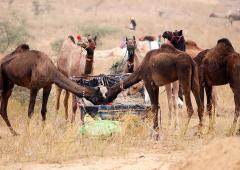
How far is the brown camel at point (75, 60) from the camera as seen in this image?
14.0 meters

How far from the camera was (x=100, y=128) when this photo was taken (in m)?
11.5

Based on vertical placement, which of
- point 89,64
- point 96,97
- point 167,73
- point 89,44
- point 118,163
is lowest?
point 118,163

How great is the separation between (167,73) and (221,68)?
114 cm

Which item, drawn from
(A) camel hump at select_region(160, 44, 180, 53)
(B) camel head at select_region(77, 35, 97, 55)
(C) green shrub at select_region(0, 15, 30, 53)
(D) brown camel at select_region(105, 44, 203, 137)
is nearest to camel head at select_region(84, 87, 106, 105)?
(D) brown camel at select_region(105, 44, 203, 137)

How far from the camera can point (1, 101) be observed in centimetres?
1363

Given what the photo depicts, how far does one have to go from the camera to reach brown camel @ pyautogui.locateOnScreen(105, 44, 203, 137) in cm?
1112

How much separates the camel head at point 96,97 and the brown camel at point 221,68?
2.01m

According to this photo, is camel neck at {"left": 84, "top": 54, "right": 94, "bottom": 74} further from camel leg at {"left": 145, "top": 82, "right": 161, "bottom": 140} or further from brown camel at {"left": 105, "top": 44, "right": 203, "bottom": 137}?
camel leg at {"left": 145, "top": 82, "right": 161, "bottom": 140}

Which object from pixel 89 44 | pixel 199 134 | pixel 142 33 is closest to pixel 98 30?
pixel 142 33

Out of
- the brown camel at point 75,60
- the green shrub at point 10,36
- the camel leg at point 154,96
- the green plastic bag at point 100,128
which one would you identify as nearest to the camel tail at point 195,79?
the camel leg at point 154,96

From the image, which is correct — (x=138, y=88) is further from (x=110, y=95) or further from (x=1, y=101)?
(x=1, y=101)

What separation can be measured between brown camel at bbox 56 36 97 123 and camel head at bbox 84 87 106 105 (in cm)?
173

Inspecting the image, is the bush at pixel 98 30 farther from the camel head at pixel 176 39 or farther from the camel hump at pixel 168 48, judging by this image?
the camel hump at pixel 168 48

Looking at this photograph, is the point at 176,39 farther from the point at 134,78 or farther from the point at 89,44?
the point at 134,78
